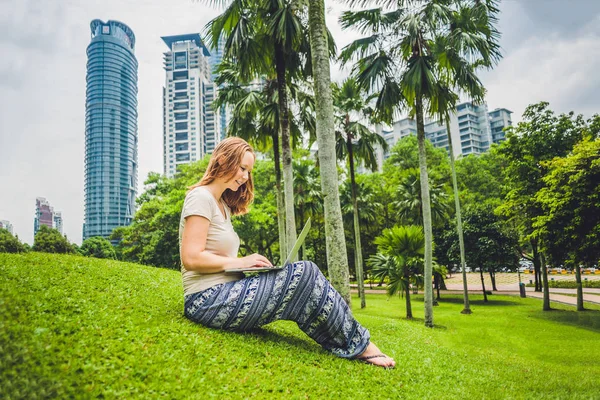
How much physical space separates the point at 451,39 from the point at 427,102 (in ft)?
7.08

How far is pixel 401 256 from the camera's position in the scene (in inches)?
603

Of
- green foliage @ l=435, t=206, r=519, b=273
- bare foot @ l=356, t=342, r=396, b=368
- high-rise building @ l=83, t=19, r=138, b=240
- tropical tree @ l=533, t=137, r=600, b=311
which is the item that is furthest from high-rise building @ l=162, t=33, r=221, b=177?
bare foot @ l=356, t=342, r=396, b=368

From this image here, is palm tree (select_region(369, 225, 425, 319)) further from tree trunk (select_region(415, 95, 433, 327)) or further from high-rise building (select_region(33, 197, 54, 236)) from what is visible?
high-rise building (select_region(33, 197, 54, 236))

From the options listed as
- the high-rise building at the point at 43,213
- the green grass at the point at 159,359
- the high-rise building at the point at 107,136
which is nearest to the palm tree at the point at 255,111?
the green grass at the point at 159,359

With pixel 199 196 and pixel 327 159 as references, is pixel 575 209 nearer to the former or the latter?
pixel 327 159

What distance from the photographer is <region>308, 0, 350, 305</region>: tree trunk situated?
5.98 meters

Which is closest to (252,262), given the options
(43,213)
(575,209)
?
(575,209)

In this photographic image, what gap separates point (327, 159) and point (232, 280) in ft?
12.1

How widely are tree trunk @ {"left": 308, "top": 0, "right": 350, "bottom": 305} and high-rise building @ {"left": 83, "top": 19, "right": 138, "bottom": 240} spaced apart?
11460cm

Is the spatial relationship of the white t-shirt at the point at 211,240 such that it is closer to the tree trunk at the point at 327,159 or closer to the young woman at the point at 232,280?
the young woman at the point at 232,280

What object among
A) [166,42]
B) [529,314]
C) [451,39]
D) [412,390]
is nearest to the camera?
[412,390]

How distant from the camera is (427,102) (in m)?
13.0

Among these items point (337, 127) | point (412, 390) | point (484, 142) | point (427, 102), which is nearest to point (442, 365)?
point (412, 390)

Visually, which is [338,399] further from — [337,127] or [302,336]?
[337,127]
